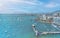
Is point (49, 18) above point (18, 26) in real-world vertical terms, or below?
above

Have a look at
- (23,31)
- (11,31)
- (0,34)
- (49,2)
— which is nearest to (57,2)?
(49,2)

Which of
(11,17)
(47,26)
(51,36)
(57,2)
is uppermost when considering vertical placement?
(57,2)

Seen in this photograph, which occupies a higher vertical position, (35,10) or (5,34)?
(35,10)

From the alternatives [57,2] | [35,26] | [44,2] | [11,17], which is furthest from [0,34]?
[57,2]

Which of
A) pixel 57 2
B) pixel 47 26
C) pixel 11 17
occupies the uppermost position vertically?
pixel 57 2

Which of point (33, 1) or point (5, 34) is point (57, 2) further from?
point (5, 34)

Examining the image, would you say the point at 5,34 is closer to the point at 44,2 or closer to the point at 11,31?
the point at 11,31
